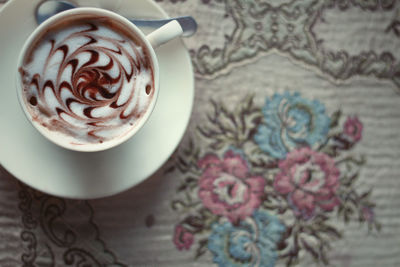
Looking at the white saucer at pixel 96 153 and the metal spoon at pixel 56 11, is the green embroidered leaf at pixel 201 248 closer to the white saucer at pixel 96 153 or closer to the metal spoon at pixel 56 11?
the white saucer at pixel 96 153

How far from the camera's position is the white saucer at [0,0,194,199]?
2.26ft

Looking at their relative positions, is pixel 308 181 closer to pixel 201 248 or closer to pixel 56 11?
A: pixel 201 248

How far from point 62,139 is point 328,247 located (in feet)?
1.97

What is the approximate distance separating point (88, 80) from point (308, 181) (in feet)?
1.68

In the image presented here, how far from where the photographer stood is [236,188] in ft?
2.96

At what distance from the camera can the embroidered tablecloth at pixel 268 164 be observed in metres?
0.88

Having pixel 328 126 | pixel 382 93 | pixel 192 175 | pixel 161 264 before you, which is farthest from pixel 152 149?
pixel 382 93

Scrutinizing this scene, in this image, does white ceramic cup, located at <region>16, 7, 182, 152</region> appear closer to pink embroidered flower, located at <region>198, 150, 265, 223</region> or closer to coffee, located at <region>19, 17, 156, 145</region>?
coffee, located at <region>19, 17, 156, 145</region>

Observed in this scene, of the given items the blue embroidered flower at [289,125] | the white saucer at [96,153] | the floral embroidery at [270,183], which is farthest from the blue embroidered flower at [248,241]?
the white saucer at [96,153]

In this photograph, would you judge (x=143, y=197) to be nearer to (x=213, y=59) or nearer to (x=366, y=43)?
(x=213, y=59)

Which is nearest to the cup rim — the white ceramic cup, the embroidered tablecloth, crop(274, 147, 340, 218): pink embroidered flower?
the white ceramic cup

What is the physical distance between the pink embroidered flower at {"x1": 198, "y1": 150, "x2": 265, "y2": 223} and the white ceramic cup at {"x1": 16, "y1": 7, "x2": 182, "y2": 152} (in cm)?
28

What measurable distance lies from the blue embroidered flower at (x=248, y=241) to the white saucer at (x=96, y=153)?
0.26m

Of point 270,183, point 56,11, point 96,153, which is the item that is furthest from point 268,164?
point 56,11
